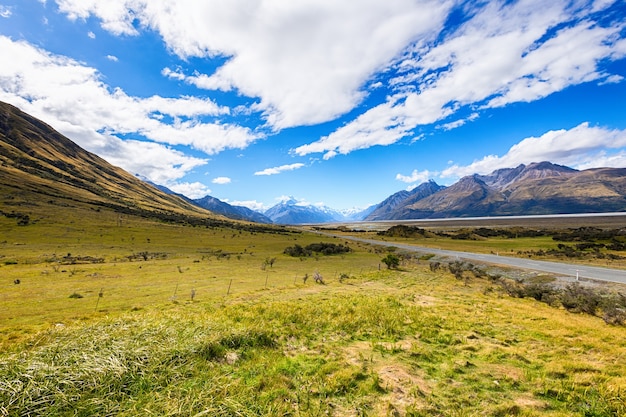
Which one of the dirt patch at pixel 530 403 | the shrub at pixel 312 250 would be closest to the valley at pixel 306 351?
the dirt patch at pixel 530 403

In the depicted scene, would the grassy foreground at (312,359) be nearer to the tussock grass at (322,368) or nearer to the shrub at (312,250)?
the tussock grass at (322,368)

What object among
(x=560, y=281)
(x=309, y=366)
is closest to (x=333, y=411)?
(x=309, y=366)

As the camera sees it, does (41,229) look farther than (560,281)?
Yes

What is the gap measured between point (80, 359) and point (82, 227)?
10720 centimetres

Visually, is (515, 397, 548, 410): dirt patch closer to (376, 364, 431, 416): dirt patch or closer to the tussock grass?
the tussock grass

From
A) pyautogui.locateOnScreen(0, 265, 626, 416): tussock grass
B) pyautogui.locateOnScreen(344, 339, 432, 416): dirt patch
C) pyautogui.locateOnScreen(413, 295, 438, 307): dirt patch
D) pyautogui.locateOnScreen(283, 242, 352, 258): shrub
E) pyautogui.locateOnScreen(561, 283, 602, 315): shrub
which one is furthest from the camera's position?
pyautogui.locateOnScreen(283, 242, 352, 258): shrub

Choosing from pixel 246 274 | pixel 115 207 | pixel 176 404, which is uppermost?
pixel 115 207

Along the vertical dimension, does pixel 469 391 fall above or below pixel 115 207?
below

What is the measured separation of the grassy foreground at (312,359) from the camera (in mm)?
7457

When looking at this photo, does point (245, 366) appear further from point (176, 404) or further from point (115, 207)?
point (115, 207)

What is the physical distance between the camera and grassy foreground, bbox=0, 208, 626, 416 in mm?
7457

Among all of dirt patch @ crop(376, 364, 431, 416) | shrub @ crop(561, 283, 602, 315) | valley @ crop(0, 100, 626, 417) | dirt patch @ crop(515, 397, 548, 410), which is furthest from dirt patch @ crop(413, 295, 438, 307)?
dirt patch @ crop(515, 397, 548, 410)

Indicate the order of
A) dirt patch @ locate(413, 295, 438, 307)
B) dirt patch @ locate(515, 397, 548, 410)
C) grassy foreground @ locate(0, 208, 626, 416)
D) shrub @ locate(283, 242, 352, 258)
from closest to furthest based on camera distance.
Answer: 1. grassy foreground @ locate(0, 208, 626, 416)
2. dirt patch @ locate(515, 397, 548, 410)
3. dirt patch @ locate(413, 295, 438, 307)
4. shrub @ locate(283, 242, 352, 258)

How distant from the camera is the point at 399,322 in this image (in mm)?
16766
